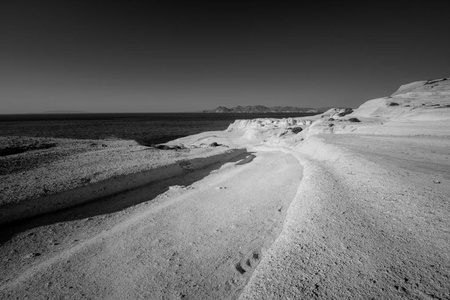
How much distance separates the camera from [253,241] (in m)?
4.76

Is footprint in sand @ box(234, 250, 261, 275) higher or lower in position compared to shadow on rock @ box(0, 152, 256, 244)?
higher

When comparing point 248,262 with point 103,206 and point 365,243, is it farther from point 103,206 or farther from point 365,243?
point 103,206

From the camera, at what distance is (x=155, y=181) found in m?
8.87

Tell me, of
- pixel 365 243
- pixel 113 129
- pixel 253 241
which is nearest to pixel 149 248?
pixel 253 241

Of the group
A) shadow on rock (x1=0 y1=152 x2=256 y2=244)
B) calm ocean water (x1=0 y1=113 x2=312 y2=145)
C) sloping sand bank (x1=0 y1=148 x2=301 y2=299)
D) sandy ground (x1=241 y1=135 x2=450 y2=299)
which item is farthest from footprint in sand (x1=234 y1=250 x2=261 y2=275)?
calm ocean water (x1=0 y1=113 x2=312 y2=145)

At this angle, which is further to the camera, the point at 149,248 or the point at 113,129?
the point at 113,129

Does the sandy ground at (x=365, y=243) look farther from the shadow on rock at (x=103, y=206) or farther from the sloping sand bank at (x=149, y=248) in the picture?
the shadow on rock at (x=103, y=206)

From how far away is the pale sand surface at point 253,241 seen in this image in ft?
9.15

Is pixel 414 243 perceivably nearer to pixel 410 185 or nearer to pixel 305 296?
pixel 305 296

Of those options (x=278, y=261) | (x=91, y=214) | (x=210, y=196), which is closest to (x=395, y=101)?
(x=210, y=196)

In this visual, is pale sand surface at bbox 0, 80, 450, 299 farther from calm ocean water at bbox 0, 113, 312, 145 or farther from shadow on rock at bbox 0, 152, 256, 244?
calm ocean water at bbox 0, 113, 312, 145

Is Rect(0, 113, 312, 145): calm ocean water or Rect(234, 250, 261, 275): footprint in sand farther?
Rect(0, 113, 312, 145): calm ocean water

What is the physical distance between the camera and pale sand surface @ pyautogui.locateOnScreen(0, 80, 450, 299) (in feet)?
9.15

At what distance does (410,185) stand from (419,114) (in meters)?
18.4
